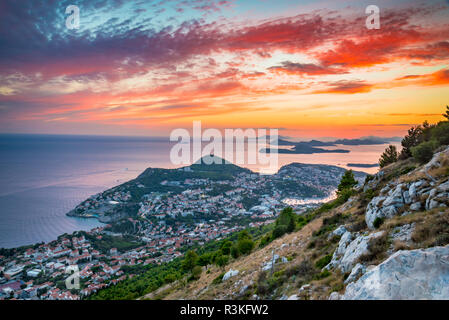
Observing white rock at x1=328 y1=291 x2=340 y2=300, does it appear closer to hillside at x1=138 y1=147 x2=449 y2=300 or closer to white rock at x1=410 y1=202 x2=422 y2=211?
hillside at x1=138 y1=147 x2=449 y2=300

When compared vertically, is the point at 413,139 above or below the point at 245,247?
above

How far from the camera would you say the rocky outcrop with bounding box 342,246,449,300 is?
2998 millimetres

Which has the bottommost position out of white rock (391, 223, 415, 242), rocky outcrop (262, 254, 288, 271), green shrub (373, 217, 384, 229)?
rocky outcrop (262, 254, 288, 271)

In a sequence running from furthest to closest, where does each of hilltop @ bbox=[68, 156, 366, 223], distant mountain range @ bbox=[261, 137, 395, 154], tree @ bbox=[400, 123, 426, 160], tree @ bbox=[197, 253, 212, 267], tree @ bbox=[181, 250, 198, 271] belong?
distant mountain range @ bbox=[261, 137, 395, 154] < hilltop @ bbox=[68, 156, 366, 223] < tree @ bbox=[197, 253, 212, 267] < tree @ bbox=[181, 250, 198, 271] < tree @ bbox=[400, 123, 426, 160]

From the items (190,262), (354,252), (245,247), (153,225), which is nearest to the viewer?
(354,252)

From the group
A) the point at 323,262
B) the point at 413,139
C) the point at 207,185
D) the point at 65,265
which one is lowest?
the point at 65,265

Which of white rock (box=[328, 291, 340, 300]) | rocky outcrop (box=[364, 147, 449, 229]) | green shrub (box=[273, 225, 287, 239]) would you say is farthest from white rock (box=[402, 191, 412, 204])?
green shrub (box=[273, 225, 287, 239])

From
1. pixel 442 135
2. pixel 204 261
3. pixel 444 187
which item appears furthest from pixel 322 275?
pixel 204 261

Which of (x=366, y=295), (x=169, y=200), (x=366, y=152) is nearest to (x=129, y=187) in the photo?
(x=169, y=200)

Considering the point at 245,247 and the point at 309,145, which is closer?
the point at 245,247

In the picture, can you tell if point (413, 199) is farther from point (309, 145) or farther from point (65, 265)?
point (309, 145)

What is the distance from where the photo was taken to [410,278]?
3.19 m

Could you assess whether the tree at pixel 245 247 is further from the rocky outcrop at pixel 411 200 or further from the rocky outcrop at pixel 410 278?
the rocky outcrop at pixel 410 278
